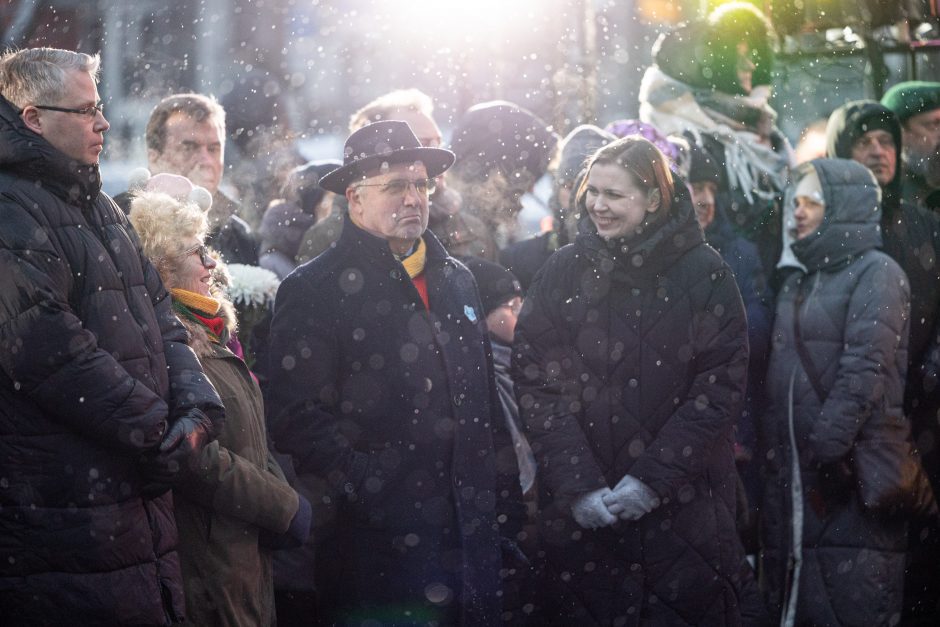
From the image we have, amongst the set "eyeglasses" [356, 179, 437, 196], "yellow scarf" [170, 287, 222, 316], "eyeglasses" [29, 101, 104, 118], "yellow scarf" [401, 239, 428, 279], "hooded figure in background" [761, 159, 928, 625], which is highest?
"eyeglasses" [29, 101, 104, 118]

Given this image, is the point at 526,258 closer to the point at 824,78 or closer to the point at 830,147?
the point at 830,147

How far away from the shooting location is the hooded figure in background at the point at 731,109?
655 cm

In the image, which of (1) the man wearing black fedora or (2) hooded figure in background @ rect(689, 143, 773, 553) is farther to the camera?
(2) hooded figure in background @ rect(689, 143, 773, 553)

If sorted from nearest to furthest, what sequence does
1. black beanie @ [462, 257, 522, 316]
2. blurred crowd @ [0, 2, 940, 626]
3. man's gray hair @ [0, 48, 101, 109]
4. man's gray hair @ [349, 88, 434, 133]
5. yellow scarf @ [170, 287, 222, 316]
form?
blurred crowd @ [0, 2, 940, 626] → man's gray hair @ [0, 48, 101, 109] → yellow scarf @ [170, 287, 222, 316] → black beanie @ [462, 257, 522, 316] → man's gray hair @ [349, 88, 434, 133]

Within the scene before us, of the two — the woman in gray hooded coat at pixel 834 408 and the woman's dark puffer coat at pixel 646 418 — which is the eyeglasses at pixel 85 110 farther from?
the woman in gray hooded coat at pixel 834 408

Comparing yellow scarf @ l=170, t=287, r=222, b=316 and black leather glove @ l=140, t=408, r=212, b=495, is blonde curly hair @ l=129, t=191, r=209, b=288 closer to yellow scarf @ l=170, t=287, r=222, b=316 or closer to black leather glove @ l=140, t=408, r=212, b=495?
yellow scarf @ l=170, t=287, r=222, b=316

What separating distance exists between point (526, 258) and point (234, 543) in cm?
257

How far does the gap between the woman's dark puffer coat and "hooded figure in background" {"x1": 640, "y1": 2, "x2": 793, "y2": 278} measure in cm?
173

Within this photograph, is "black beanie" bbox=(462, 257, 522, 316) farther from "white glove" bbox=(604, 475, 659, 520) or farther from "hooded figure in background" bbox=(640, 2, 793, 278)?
"hooded figure in background" bbox=(640, 2, 793, 278)

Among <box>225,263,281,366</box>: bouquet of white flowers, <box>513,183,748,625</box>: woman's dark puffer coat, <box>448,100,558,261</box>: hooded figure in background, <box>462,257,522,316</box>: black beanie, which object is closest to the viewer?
<box>513,183,748,625</box>: woman's dark puffer coat

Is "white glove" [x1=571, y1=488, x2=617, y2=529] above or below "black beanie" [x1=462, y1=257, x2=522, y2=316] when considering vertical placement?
below

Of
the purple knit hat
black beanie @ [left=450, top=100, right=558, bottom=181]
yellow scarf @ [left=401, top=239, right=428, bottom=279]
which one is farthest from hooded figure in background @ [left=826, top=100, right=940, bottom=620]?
yellow scarf @ [left=401, top=239, right=428, bottom=279]

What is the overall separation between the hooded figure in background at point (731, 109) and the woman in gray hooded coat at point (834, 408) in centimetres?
50

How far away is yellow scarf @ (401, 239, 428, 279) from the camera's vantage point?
4.83 metres
